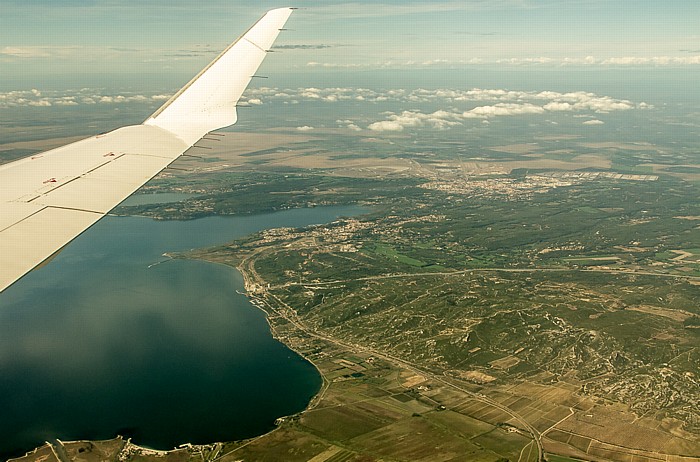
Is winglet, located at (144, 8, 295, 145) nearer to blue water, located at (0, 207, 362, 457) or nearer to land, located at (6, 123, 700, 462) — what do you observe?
land, located at (6, 123, 700, 462)

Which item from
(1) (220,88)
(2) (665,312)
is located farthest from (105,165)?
(2) (665,312)

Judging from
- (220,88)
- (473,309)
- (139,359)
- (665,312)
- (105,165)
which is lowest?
(665,312)

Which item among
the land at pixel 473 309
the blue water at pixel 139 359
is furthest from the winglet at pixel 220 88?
the blue water at pixel 139 359

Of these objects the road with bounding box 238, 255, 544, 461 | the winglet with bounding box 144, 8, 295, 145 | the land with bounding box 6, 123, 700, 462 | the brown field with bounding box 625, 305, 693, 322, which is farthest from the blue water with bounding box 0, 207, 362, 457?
the brown field with bounding box 625, 305, 693, 322

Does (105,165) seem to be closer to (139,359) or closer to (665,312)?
(139,359)

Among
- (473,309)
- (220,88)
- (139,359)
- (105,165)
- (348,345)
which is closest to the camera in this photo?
(105,165)

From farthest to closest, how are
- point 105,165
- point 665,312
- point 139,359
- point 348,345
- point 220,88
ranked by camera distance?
point 665,312, point 348,345, point 139,359, point 220,88, point 105,165
